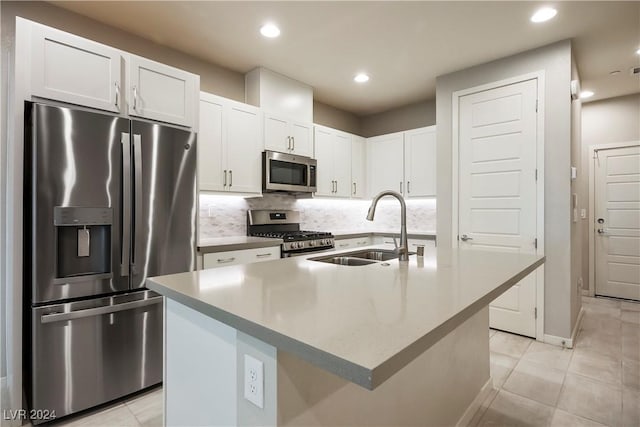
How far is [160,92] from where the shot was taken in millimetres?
2438

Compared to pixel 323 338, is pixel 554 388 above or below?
below

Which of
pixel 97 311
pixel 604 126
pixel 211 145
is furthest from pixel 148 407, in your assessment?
pixel 604 126

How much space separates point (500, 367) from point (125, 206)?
3021 millimetres

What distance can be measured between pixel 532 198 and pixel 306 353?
3203mm

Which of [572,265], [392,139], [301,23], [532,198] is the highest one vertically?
[301,23]

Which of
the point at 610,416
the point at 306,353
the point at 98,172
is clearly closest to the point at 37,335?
the point at 98,172

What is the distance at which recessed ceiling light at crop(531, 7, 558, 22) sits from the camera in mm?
2457

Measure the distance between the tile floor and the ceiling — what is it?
2769 millimetres

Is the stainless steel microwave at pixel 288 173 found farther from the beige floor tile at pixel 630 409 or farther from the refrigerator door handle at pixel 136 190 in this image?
the beige floor tile at pixel 630 409

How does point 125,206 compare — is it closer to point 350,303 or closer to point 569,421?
point 350,303

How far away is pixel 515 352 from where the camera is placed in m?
2.83

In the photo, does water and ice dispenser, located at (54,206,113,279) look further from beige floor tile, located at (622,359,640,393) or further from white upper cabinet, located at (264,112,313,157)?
beige floor tile, located at (622,359,640,393)

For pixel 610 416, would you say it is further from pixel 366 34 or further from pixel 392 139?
pixel 392 139

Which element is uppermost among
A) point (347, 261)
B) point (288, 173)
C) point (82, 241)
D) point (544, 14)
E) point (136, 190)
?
point (544, 14)
